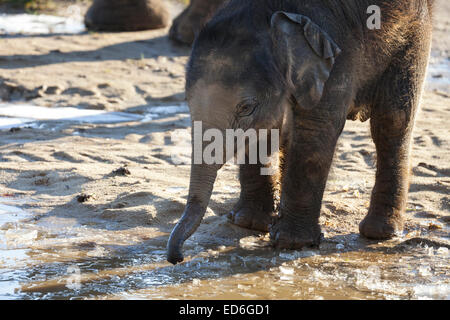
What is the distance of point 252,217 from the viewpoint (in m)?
5.36

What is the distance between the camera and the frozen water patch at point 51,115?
27.3ft

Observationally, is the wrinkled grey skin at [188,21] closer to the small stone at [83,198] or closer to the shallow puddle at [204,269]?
the small stone at [83,198]

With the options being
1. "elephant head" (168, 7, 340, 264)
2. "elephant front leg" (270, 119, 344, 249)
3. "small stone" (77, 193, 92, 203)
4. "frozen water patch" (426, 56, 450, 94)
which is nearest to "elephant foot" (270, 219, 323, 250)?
"elephant front leg" (270, 119, 344, 249)

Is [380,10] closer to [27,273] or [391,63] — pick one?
[391,63]

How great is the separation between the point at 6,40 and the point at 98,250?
7.58m

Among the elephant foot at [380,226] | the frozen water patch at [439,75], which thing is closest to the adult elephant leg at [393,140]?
the elephant foot at [380,226]

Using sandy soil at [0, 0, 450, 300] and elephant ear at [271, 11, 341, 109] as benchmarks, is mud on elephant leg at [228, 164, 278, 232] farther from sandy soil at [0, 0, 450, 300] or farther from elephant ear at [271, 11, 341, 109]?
elephant ear at [271, 11, 341, 109]

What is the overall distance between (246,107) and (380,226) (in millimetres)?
1575

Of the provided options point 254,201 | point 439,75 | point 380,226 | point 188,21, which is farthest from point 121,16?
point 380,226

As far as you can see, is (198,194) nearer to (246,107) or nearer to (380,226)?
(246,107)

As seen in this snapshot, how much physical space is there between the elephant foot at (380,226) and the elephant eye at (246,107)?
1509 millimetres
